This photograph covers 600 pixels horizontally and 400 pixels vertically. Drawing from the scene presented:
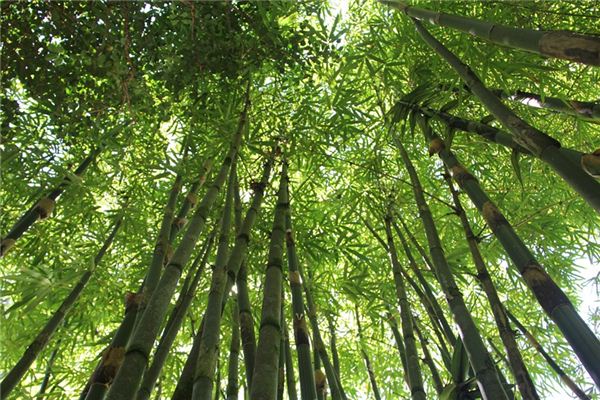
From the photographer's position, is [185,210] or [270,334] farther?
[185,210]

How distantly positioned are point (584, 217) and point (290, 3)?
228cm

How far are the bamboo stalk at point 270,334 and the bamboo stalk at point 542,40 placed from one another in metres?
0.96

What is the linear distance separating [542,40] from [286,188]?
4.67ft

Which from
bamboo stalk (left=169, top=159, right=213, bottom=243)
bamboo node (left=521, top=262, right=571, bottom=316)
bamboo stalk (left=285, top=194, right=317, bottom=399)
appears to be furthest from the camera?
bamboo stalk (left=169, top=159, right=213, bottom=243)

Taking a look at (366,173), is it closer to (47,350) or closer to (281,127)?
(281,127)

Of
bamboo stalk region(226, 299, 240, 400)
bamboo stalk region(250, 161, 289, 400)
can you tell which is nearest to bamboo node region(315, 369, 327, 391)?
bamboo stalk region(226, 299, 240, 400)

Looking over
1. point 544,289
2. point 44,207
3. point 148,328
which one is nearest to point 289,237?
point 148,328

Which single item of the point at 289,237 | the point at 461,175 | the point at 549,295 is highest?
the point at 289,237

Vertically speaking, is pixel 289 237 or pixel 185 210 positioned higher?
pixel 185 210

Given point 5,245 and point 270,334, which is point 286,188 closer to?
point 270,334

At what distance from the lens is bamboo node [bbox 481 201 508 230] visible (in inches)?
52.9

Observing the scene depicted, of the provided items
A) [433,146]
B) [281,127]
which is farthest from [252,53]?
[433,146]

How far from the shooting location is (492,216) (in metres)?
1.37

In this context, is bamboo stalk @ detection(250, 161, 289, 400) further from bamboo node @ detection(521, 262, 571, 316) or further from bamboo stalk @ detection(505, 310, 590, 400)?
bamboo stalk @ detection(505, 310, 590, 400)
